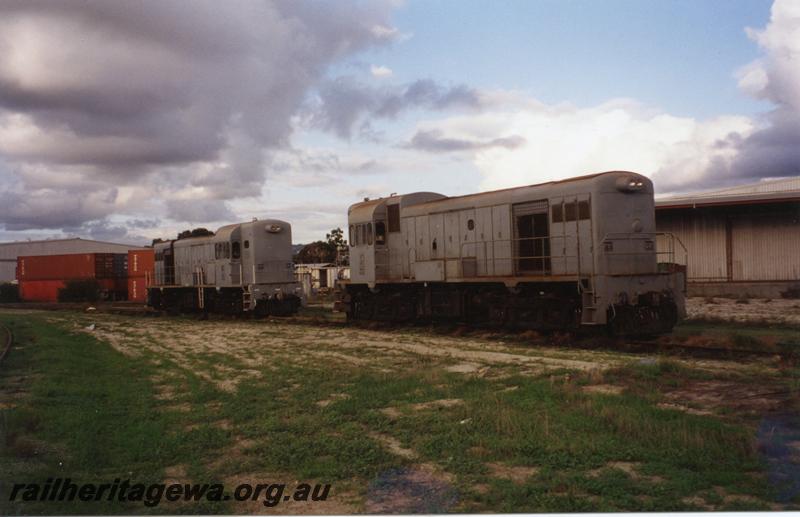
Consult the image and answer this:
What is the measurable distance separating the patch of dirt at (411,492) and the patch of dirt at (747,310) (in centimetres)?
1639

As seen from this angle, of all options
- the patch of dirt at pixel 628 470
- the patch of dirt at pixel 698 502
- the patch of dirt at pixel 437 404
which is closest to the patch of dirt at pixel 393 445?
the patch of dirt at pixel 437 404

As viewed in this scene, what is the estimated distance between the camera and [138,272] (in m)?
43.5

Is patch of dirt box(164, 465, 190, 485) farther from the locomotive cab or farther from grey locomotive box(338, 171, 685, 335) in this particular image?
the locomotive cab

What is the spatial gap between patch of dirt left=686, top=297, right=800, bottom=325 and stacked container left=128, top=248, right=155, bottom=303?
33.4 metres

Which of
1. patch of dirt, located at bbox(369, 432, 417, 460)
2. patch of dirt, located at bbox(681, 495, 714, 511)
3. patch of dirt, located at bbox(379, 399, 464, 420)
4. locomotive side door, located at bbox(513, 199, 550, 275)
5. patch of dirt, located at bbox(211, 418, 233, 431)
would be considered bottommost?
patch of dirt, located at bbox(681, 495, 714, 511)

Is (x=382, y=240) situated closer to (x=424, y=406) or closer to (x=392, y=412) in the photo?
(x=424, y=406)

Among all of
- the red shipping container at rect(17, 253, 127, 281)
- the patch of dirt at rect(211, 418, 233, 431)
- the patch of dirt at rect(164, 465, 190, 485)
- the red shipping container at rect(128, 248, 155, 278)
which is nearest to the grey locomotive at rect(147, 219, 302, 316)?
the red shipping container at rect(128, 248, 155, 278)

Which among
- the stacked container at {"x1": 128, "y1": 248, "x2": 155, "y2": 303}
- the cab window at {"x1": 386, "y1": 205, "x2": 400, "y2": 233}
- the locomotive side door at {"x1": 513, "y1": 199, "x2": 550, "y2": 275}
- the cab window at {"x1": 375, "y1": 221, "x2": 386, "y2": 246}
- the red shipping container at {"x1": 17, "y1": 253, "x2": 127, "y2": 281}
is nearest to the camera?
the locomotive side door at {"x1": 513, "y1": 199, "x2": 550, "y2": 275}

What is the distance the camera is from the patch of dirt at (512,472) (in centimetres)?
564

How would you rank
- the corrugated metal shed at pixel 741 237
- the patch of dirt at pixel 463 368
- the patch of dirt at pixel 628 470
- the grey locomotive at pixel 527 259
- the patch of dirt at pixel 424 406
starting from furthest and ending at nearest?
the corrugated metal shed at pixel 741 237
the grey locomotive at pixel 527 259
the patch of dirt at pixel 463 368
the patch of dirt at pixel 424 406
the patch of dirt at pixel 628 470

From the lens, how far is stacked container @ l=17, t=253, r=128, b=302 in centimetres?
4541

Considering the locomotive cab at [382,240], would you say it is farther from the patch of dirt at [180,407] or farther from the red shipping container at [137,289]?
the red shipping container at [137,289]

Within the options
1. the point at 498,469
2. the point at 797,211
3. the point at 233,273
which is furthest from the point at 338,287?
the point at 797,211

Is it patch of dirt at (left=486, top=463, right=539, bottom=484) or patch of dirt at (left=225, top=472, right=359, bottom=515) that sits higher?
patch of dirt at (left=486, top=463, right=539, bottom=484)
